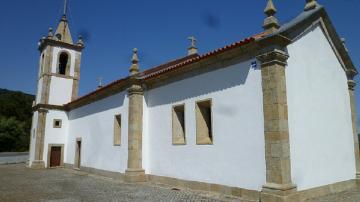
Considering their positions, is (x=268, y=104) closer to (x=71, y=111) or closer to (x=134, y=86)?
(x=134, y=86)

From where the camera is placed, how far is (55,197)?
28.3 feet

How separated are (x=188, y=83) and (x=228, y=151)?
9.76 ft

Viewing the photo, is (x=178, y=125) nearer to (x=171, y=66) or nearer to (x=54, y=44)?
(x=171, y=66)

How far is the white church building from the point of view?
764 cm

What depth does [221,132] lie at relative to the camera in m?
9.05

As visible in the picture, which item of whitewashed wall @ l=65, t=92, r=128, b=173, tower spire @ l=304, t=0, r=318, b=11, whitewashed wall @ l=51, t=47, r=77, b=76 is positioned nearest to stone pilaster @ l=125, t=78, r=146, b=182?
whitewashed wall @ l=65, t=92, r=128, b=173

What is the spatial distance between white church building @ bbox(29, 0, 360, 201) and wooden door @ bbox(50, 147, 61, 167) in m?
7.26

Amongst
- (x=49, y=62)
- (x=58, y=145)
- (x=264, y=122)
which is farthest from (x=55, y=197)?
(x=49, y=62)

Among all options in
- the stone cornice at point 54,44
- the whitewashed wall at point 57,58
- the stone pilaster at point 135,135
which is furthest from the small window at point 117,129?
the stone cornice at point 54,44

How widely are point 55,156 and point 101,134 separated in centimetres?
686

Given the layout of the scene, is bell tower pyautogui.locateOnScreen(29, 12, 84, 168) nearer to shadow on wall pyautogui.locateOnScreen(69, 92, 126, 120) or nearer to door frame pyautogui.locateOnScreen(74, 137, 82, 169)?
shadow on wall pyautogui.locateOnScreen(69, 92, 126, 120)

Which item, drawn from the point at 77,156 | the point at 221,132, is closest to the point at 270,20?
the point at 221,132

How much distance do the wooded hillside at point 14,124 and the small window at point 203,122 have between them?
128 feet

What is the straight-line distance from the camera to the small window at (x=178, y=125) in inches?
430
